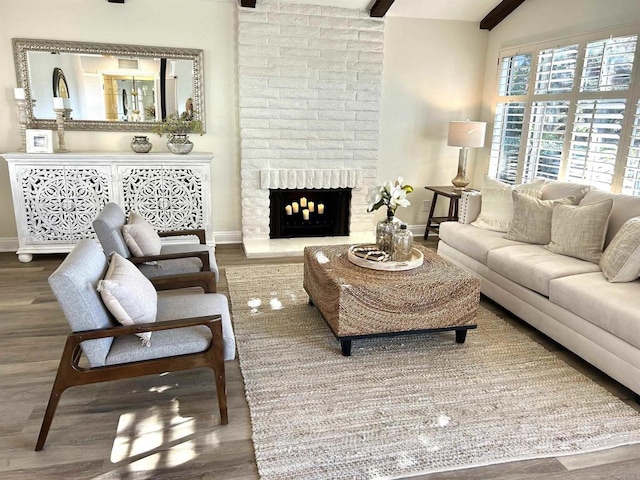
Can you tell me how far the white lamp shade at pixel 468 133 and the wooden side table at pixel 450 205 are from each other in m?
0.55

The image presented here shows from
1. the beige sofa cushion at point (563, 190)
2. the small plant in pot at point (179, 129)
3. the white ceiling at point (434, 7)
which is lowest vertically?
the beige sofa cushion at point (563, 190)

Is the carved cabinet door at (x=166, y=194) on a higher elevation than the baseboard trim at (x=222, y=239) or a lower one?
higher

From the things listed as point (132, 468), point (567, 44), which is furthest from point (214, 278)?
point (567, 44)

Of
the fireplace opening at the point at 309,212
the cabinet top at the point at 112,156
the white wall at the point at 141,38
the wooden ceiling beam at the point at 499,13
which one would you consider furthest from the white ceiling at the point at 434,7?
the fireplace opening at the point at 309,212

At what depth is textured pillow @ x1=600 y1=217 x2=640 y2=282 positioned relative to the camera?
2.92 m

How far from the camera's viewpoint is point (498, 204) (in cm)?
426

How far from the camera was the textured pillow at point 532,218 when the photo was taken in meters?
3.78

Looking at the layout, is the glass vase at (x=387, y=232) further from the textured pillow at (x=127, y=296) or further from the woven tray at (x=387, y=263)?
the textured pillow at (x=127, y=296)

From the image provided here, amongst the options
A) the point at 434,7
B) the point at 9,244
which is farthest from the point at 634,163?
the point at 9,244

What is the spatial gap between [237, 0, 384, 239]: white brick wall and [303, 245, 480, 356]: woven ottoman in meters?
2.49

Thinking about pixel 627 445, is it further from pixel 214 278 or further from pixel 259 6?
pixel 259 6

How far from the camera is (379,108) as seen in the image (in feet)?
18.0

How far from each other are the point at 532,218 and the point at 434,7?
2.85 meters

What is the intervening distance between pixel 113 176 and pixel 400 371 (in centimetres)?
343
